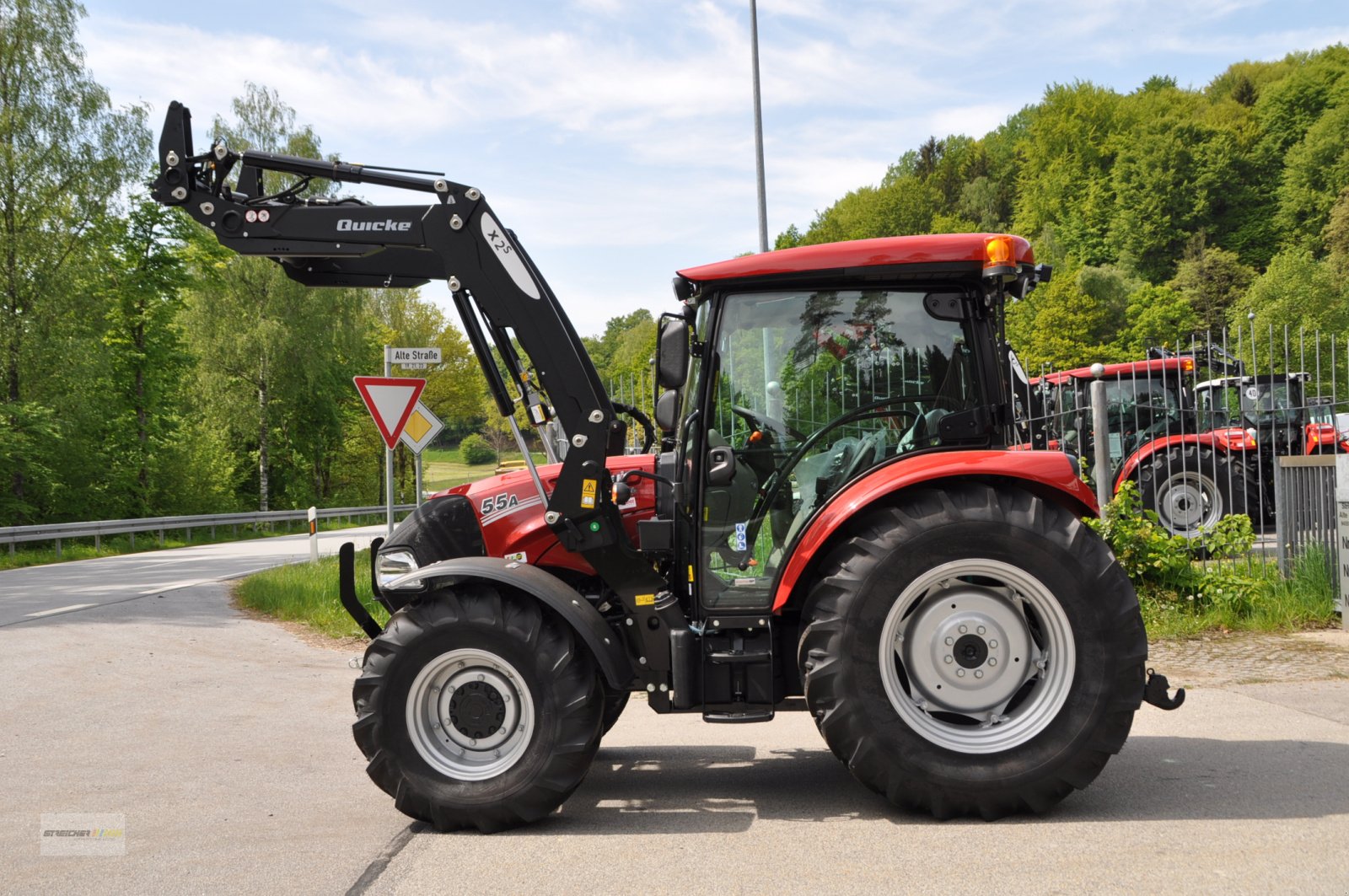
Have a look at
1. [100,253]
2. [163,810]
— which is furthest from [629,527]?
[100,253]

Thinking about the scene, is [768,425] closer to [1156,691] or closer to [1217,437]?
[1156,691]

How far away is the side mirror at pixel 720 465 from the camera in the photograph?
4.72m

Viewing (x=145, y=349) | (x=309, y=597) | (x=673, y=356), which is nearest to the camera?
(x=673, y=356)

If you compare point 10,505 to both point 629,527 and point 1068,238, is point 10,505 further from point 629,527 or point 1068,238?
point 1068,238

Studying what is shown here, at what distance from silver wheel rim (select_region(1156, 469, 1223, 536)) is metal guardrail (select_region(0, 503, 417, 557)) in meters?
19.7

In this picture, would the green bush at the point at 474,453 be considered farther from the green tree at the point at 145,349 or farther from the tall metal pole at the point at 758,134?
the tall metal pole at the point at 758,134

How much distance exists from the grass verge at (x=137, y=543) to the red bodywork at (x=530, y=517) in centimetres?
1797

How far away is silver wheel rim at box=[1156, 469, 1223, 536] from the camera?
1088cm

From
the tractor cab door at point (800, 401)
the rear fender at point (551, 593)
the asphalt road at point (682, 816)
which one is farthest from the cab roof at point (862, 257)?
the asphalt road at point (682, 816)

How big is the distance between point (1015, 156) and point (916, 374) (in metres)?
97.0

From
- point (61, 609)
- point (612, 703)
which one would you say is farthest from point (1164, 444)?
point (61, 609)

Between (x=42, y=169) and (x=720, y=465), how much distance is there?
2808cm

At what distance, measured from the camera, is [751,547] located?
4.73 meters

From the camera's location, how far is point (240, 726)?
22.5ft
